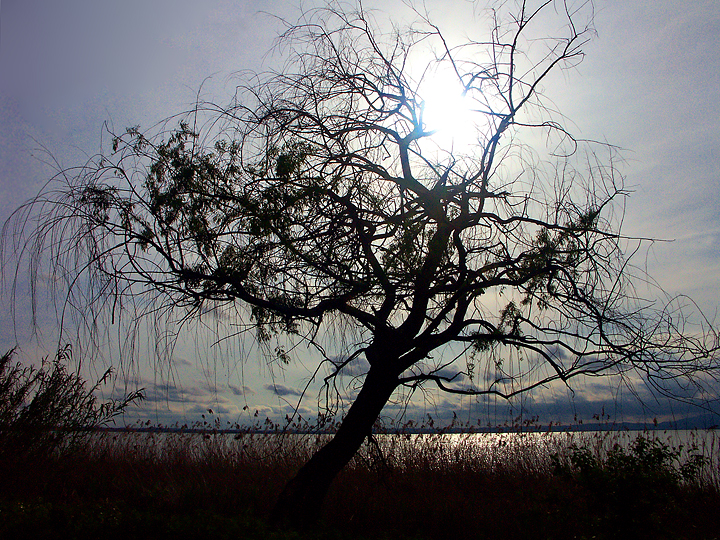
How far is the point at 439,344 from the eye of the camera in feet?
14.8

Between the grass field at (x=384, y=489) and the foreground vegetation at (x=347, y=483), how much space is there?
0.06ft

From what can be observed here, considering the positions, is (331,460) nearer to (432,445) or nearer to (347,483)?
(347,483)

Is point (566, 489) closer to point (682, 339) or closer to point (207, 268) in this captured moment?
point (682, 339)

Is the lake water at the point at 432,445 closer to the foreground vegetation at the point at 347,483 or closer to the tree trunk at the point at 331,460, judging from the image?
the foreground vegetation at the point at 347,483

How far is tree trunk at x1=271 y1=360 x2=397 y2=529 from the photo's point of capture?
4.29 metres

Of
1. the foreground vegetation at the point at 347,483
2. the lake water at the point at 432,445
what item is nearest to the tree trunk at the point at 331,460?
the foreground vegetation at the point at 347,483

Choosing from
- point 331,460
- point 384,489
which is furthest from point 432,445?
point 331,460

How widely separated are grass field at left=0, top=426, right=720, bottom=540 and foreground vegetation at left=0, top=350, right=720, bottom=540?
0.06 ft

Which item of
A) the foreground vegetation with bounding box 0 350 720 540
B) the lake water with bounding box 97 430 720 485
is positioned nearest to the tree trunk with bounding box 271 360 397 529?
the foreground vegetation with bounding box 0 350 720 540

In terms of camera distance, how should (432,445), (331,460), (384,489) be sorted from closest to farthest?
1. (331,460)
2. (384,489)
3. (432,445)

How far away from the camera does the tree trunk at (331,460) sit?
4293 mm

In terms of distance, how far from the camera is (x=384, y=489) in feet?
22.1

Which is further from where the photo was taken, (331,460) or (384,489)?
(384,489)

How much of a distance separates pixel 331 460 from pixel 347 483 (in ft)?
9.30
